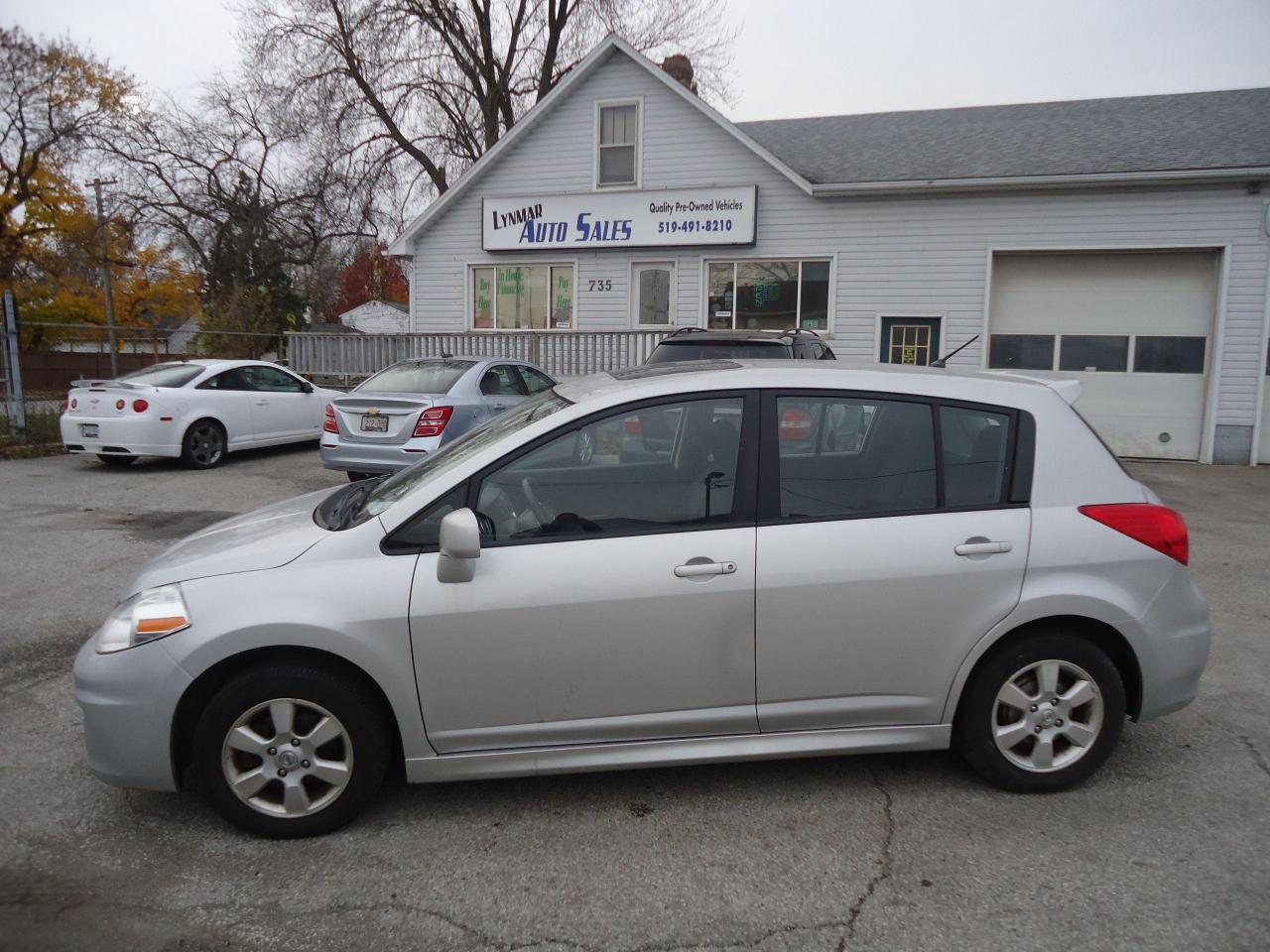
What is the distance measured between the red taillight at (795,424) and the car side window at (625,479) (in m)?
0.16

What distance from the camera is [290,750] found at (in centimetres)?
311

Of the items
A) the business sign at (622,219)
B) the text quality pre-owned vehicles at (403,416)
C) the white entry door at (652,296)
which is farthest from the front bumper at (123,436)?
the white entry door at (652,296)

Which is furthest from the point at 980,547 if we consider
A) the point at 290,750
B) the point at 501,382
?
the point at 501,382

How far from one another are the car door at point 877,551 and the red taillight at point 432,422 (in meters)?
6.47

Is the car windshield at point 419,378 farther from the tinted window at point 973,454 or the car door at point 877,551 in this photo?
the tinted window at point 973,454

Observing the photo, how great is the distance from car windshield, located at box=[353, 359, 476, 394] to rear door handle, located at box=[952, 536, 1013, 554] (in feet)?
23.8

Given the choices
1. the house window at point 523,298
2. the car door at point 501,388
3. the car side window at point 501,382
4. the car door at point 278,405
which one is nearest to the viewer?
the car door at point 501,388

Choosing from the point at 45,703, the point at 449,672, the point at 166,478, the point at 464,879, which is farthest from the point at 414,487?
the point at 166,478

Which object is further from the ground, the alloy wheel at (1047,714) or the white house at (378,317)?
the white house at (378,317)

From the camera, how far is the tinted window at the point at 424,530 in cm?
319

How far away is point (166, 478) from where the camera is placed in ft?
36.5

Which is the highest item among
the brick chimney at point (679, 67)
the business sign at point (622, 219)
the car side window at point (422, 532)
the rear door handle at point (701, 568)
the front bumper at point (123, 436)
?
the brick chimney at point (679, 67)

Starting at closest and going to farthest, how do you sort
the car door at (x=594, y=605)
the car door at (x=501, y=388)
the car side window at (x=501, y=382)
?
the car door at (x=594, y=605)
the car door at (x=501, y=388)
the car side window at (x=501, y=382)

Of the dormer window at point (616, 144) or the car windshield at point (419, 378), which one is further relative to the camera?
the dormer window at point (616, 144)
